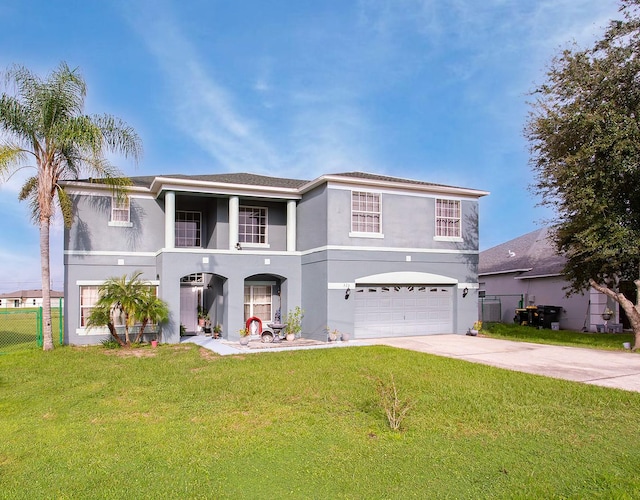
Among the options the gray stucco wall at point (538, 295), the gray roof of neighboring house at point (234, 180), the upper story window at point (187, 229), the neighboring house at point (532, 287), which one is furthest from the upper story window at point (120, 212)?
the gray stucco wall at point (538, 295)

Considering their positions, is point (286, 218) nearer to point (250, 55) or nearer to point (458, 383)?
point (250, 55)

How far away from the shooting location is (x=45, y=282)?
1528 centimetres

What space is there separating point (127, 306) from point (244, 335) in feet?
14.0

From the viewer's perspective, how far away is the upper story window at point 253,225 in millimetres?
19594

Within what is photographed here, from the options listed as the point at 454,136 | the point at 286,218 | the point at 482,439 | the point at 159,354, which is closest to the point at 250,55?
the point at 286,218

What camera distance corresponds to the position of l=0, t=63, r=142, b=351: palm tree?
48.4 feet

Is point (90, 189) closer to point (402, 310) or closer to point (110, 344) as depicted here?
point (110, 344)

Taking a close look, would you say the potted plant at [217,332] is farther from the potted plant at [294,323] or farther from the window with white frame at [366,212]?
the window with white frame at [366,212]

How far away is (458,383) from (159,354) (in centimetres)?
909

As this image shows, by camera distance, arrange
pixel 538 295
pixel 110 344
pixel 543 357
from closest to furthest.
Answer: pixel 543 357, pixel 110 344, pixel 538 295

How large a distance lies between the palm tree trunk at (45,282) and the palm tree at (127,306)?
1261 millimetres

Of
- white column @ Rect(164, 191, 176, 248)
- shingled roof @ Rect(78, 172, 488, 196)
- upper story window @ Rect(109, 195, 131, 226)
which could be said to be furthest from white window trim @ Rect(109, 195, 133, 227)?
white column @ Rect(164, 191, 176, 248)

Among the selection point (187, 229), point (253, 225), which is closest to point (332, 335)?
point (253, 225)

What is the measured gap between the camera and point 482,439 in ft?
20.3
